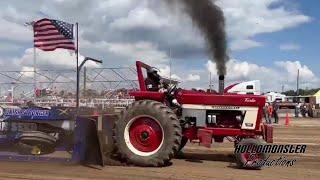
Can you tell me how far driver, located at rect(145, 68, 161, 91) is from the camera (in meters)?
10.2

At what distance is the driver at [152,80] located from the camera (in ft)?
33.6

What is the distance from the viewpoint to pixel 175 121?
9523mm

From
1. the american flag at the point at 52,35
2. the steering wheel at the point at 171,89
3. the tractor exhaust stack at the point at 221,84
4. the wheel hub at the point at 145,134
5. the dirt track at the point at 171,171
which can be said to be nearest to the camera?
the dirt track at the point at 171,171

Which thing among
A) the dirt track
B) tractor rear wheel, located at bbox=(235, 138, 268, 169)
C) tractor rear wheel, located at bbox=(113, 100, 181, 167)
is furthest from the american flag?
tractor rear wheel, located at bbox=(235, 138, 268, 169)

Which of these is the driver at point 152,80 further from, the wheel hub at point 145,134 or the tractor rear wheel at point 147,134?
the wheel hub at point 145,134

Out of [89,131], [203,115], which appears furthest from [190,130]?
[89,131]

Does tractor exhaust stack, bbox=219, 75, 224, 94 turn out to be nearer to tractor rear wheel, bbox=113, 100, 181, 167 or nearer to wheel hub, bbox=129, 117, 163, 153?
tractor rear wheel, bbox=113, 100, 181, 167

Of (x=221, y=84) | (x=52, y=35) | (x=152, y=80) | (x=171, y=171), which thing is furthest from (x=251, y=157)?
(x=52, y=35)

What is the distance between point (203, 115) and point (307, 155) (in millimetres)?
3091

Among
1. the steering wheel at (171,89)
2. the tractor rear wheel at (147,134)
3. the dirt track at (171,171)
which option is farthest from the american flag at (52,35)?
the dirt track at (171,171)

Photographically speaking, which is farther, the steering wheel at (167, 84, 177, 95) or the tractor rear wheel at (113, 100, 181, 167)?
the steering wheel at (167, 84, 177, 95)

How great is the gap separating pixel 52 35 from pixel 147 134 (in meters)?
12.8

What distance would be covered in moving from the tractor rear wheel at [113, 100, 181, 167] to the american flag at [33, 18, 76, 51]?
11.2 m

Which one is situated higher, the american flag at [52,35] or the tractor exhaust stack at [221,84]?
the american flag at [52,35]
